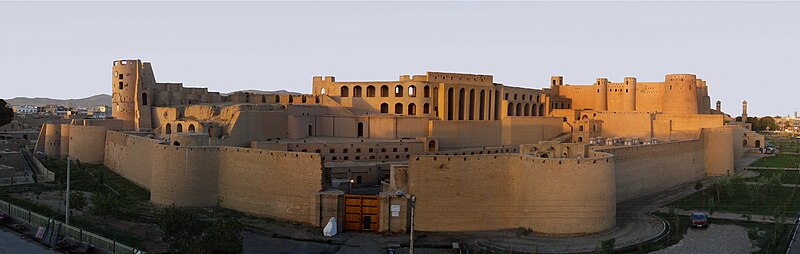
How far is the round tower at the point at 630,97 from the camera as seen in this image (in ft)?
200

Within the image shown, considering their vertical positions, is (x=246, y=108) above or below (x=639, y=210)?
above

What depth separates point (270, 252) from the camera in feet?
77.0

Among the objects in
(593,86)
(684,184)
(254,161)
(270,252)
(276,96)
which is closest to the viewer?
(270,252)

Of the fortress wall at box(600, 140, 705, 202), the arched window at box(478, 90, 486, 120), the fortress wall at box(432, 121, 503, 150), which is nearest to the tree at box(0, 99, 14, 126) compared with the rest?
the fortress wall at box(432, 121, 503, 150)

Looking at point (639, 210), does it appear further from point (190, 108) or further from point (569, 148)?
point (190, 108)

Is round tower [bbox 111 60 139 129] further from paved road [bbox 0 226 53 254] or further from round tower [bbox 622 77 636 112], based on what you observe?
round tower [bbox 622 77 636 112]

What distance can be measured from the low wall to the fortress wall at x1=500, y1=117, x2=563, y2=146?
23.7 meters

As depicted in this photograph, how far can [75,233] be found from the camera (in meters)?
23.8

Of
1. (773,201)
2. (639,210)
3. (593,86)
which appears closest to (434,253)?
(639,210)

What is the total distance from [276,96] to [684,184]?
1176 inches

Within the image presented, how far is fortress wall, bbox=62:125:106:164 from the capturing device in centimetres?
4675

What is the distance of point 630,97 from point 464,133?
1986 cm

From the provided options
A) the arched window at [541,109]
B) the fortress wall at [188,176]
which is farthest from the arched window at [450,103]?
the fortress wall at [188,176]

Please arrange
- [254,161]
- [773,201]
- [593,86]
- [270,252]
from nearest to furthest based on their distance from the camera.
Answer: [270,252]
[254,161]
[773,201]
[593,86]
